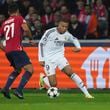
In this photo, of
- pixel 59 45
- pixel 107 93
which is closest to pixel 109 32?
pixel 107 93


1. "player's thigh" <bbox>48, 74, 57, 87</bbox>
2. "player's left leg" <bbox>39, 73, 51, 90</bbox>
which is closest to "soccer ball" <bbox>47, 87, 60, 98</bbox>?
"player's thigh" <bbox>48, 74, 57, 87</bbox>

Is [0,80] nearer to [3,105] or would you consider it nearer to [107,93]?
[107,93]

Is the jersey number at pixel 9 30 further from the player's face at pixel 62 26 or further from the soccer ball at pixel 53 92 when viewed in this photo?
the soccer ball at pixel 53 92

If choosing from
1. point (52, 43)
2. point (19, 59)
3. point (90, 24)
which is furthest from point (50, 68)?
point (90, 24)

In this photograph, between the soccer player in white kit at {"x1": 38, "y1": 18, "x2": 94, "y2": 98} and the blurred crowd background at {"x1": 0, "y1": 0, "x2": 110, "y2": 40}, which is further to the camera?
the blurred crowd background at {"x1": 0, "y1": 0, "x2": 110, "y2": 40}

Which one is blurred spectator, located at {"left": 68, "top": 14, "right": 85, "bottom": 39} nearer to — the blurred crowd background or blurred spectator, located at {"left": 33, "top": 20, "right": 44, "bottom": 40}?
the blurred crowd background

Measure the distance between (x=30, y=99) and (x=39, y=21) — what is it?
5776 millimetres

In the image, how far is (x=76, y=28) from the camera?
19.9 meters

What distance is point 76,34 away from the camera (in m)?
19.9

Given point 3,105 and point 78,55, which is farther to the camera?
point 78,55

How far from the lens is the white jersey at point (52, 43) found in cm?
1520

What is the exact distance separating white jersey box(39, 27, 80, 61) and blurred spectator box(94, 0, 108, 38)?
5.24m

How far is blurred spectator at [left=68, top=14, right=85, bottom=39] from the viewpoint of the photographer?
19828 millimetres

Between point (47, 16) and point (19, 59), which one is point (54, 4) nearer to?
point (47, 16)
